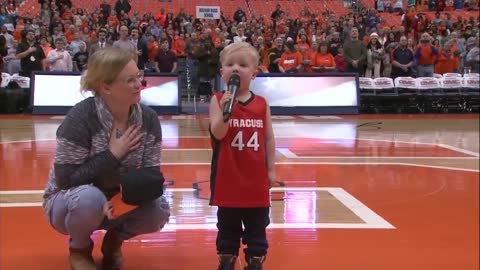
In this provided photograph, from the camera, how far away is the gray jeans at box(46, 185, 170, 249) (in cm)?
276

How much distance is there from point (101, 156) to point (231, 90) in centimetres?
66

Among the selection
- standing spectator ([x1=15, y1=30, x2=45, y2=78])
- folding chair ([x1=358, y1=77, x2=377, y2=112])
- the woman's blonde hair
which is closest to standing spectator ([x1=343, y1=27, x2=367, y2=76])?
folding chair ([x1=358, y1=77, x2=377, y2=112])

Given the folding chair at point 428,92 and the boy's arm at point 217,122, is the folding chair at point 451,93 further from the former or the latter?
the boy's arm at point 217,122

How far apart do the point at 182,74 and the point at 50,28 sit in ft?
9.61

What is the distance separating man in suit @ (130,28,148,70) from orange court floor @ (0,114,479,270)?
3.65m

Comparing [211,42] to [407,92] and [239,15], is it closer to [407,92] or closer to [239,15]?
[239,15]

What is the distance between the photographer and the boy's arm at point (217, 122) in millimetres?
2808

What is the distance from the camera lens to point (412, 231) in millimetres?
3846

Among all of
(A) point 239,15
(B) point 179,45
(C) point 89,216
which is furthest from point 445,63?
(C) point 89,216

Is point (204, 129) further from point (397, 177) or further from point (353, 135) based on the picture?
point (397, 177)

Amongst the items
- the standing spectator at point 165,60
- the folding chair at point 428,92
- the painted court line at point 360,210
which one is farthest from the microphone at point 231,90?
the folding chair at point 428,92

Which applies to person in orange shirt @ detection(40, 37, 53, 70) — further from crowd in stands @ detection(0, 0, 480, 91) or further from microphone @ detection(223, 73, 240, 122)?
microphone @ detection(223, 73, 240, 122)

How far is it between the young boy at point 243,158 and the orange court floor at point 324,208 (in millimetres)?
319

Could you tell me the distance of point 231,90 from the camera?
8.98ft
